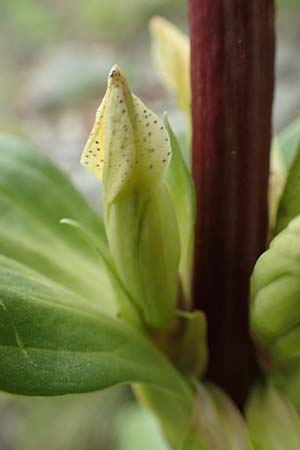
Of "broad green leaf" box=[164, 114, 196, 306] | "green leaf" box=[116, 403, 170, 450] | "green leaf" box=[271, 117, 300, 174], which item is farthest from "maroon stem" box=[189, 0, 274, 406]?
"green leaf" box=[116, 403, 170, 450]

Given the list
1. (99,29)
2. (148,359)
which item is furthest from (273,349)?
(99,29)

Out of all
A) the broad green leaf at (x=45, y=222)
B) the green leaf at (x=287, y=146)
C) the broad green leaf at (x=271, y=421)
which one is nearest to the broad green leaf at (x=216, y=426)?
the broad green leaf at (x=271, y=421)

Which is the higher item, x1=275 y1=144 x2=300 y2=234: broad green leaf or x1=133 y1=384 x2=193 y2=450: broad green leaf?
x1=275 y1=144 x2=300 y2=234: broad green leaf

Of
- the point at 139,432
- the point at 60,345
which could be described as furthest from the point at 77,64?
the point at 60,345

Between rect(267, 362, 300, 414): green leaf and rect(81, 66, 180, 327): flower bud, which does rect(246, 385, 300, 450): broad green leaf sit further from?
rect(81, 66, 180, 327): flower bud

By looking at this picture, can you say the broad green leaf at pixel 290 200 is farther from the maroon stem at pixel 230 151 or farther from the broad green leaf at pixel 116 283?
the broad green leaf at pixel 116 283

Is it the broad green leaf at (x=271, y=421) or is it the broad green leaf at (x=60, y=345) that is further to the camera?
the broad green leaf at (x=271, y=421)
